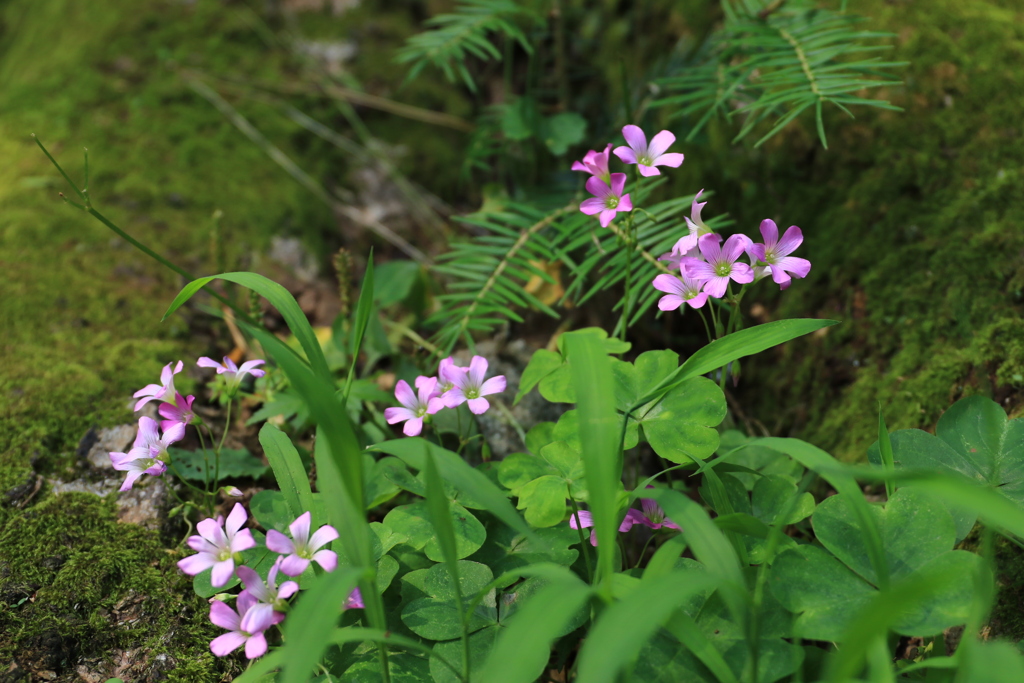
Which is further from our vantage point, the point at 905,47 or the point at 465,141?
the point at 465,141

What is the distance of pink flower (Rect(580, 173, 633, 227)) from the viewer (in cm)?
144

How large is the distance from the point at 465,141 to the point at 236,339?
5.54 ft

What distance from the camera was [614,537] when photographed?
1.13 metres

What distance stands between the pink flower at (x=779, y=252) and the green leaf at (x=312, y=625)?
1029mm

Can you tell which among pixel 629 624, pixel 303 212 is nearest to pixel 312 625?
pixel 629 624

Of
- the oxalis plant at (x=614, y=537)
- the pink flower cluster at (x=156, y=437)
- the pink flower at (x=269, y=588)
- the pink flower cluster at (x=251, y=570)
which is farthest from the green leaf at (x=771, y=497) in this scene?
the pink flower cluster at (x=156, y=437)

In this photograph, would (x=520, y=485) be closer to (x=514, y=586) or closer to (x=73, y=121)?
(x=514, y=586)

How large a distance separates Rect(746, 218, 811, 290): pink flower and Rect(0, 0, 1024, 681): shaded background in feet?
2.45

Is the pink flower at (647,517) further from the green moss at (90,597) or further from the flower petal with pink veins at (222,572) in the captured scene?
the green moss at (90,597)

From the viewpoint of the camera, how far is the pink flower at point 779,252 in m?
1.35

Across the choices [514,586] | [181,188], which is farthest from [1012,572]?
[181,188]

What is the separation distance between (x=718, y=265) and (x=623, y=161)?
13.6 inches

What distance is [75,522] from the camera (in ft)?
5.39

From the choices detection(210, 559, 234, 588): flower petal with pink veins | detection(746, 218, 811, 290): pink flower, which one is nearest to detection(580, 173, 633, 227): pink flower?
detection(746, 218, 811, 290): pink flower
